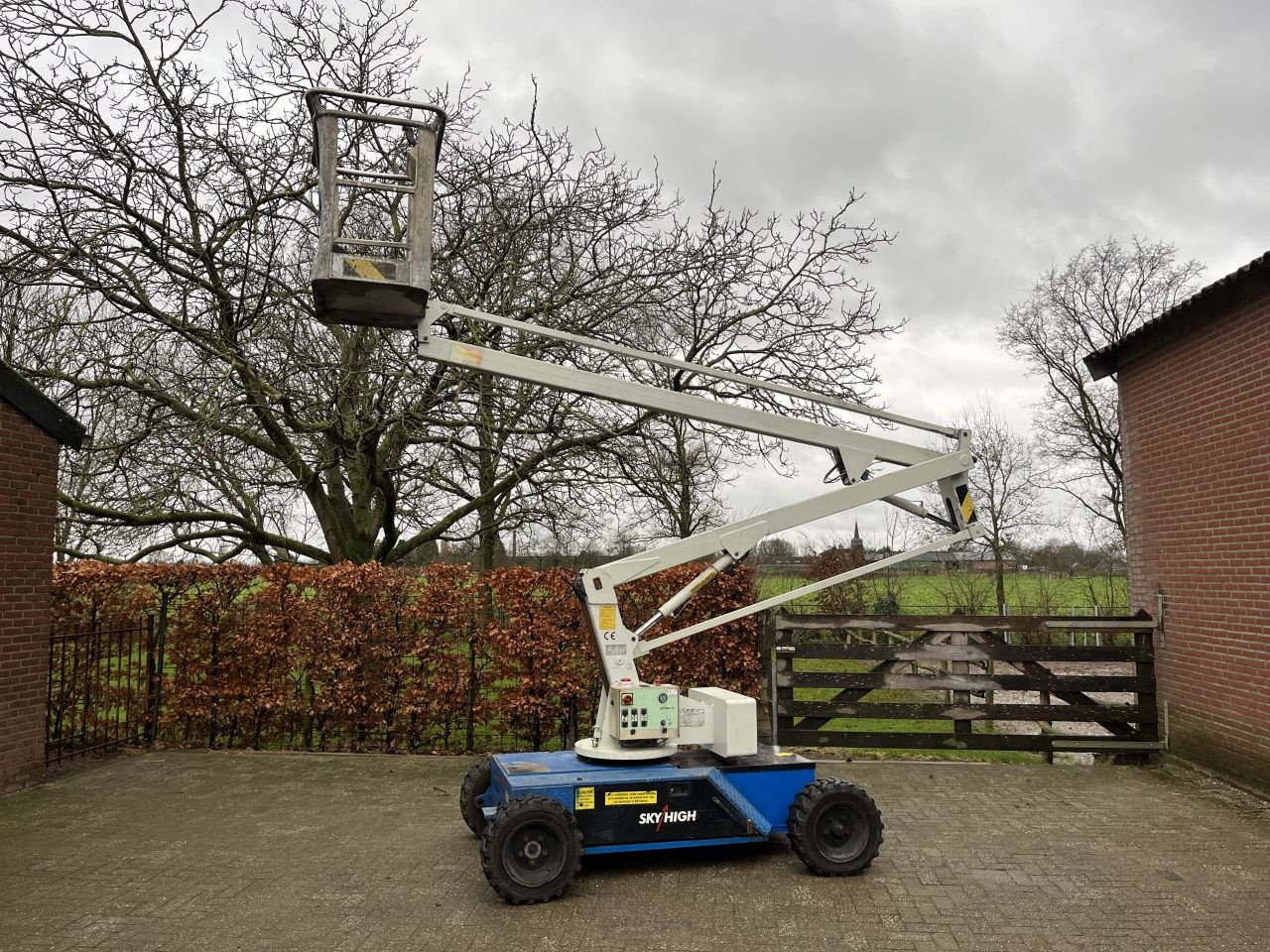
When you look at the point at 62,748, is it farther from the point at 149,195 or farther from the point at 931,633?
the point at 931,633

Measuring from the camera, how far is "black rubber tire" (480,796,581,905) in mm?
5223

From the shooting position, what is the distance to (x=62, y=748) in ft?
30.1

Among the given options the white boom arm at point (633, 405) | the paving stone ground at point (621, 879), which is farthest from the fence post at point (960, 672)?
the white boom arm at point (633, 405)

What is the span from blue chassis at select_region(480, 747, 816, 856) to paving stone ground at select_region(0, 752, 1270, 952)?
0.25 meters

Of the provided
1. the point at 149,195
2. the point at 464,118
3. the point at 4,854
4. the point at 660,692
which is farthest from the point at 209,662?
the point at 464,118

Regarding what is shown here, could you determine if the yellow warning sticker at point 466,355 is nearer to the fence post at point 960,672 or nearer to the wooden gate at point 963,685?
the wooden gate at point 963,685

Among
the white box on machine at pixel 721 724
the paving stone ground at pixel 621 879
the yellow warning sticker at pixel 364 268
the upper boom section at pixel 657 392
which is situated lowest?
the paving stone ground at pixel 621 879

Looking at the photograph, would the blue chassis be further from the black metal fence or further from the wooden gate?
the black metal fence

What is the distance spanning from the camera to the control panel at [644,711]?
19.6 feet

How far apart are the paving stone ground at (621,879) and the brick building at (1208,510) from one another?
81cm

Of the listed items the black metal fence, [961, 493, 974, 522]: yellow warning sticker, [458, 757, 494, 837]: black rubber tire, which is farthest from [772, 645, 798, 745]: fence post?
the black metal fence

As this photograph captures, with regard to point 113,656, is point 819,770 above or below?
below

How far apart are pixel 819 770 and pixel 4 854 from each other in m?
6.58

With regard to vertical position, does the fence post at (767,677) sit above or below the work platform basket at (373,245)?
below
